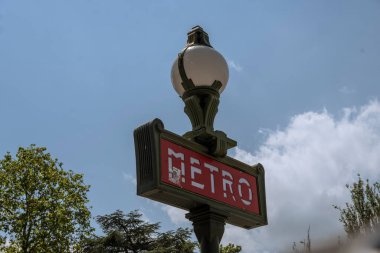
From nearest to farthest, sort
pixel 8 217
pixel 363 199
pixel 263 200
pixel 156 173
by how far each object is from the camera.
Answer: pixel 156 173 → pixel 263 200 → pixel 363 199 → pixel 8 217

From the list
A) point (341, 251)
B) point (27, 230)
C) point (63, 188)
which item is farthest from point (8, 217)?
point (341, 251)

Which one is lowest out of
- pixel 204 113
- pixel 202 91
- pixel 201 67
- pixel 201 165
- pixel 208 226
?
pixel 208 226

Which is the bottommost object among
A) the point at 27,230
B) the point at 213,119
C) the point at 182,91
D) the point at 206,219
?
the point at 206,219

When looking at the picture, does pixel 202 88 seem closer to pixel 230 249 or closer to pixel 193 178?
pixel 193 178

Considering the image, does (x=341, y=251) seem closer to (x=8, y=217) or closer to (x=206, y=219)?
(x=206, y=219)

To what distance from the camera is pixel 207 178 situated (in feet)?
14.6

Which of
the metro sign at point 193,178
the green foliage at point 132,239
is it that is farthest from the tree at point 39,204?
the metro sign at point 193,178

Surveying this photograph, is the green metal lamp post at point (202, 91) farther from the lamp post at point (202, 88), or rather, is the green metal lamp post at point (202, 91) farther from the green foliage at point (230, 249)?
the green foliage at point (230, 249)

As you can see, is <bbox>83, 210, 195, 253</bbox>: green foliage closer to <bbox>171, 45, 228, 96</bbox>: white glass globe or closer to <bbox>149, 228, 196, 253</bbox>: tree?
<bbox>149, 228, 196, 253</bbox>: tree

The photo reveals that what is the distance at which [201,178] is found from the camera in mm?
4391

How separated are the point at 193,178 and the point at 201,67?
3.72 ft

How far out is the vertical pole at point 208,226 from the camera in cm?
426

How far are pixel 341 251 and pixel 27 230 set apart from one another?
2421 centimetres

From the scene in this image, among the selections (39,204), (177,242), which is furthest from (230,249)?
(39,204)
